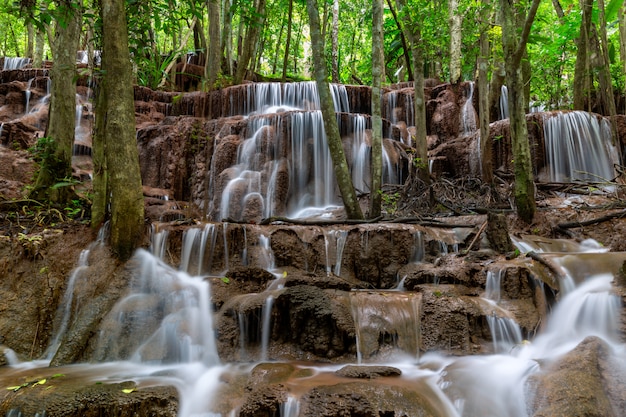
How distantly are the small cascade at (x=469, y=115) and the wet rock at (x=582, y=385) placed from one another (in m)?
11.5

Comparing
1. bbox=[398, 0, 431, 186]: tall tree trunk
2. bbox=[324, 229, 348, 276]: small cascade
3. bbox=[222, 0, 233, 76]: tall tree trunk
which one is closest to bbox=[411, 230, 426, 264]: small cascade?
bbox=[324, 229, 348, 276]: small cascade

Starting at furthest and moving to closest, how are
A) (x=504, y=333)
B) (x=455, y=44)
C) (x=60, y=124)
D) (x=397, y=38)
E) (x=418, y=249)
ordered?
(x=397, y=38), (x=455, y=44), (x=60, y=124), (x=418, y=249), (x=504, y=333)

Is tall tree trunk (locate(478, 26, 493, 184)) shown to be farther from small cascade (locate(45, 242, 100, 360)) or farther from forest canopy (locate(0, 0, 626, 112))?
small cascade (locate(45, 242, 100, 360))

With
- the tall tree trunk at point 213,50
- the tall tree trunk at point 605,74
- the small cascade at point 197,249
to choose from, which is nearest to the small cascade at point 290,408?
the small cascade at point 197,249

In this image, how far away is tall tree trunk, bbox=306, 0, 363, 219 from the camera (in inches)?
317

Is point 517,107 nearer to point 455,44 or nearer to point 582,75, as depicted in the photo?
point 582,75

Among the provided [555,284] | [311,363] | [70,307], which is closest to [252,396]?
[311,363]

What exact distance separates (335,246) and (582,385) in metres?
4.25

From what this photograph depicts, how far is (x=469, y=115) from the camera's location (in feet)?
48.8

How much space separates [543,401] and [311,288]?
2817 mm

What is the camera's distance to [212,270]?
278 inches

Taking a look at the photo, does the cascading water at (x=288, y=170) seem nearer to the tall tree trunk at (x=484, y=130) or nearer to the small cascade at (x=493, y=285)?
the tall tree trunk at (x=484, y=130)

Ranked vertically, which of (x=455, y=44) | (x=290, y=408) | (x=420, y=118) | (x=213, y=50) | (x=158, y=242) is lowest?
(x=290, y=408)

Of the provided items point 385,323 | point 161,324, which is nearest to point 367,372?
point 385,323
